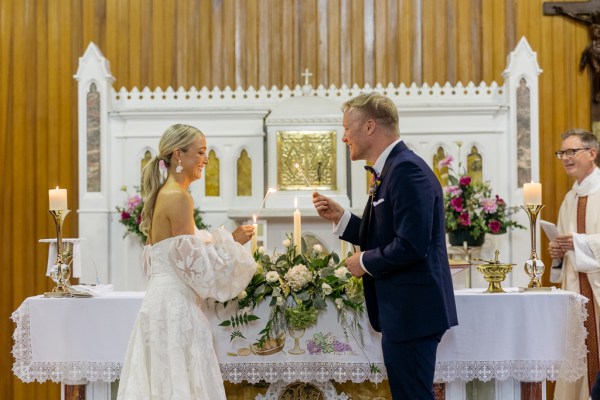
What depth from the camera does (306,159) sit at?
215 inches

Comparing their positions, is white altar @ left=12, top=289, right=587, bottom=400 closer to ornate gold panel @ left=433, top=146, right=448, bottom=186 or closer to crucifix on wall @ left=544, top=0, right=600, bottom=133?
ornate gold panel @ left=433, top=146, right=448, bottom=186

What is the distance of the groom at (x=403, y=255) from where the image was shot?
269 centimetres

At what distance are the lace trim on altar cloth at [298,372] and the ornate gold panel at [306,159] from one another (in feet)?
7.33

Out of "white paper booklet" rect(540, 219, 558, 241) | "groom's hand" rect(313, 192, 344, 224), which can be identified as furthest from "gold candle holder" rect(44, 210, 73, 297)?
"white paper booklet" rect(540, 219, 558, 241)

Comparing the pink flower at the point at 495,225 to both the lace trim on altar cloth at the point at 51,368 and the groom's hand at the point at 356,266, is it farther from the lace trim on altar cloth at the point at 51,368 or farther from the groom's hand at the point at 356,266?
the lace trim on altar cloth at the point at 51,368

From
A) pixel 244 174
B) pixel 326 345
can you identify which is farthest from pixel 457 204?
pixel 326 345

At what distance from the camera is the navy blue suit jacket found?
2.68 m

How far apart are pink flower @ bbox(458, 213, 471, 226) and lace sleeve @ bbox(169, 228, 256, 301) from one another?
2.33m

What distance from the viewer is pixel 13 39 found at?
6.75 meters

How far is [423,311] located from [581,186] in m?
2.50

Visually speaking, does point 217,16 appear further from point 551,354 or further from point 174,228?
point 551,354

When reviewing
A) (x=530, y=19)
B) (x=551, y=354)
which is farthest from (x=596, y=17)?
(x=551, y=354)

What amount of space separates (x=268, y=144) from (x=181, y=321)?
103 inches

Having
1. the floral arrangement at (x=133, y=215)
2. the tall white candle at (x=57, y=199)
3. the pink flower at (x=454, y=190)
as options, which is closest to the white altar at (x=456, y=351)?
the tall white candle at (x=57, y=199)
